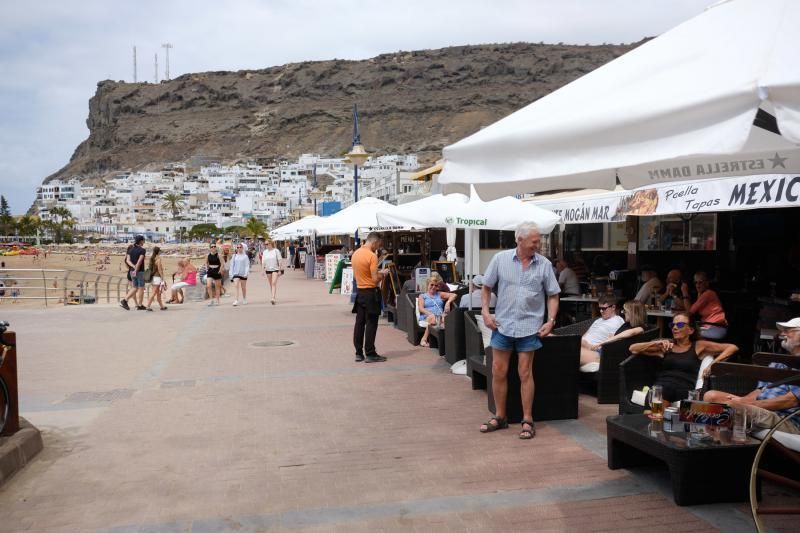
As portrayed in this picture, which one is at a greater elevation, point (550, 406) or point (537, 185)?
point (537, 185)

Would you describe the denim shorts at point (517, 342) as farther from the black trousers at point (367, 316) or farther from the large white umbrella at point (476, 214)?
the black trousers at point (367, 316)

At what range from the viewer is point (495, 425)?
5676 mm

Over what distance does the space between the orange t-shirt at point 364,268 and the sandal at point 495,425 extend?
3.53m

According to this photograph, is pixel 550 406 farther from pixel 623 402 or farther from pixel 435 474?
pixel 435 474

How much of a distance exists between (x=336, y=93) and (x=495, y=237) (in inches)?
7235

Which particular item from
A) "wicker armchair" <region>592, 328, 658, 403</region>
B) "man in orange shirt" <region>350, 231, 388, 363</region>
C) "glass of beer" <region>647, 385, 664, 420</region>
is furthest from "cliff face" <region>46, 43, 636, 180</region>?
"glass of beer" <region>647, 385, 664, 420</region>

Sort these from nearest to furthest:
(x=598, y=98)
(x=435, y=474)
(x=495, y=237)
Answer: (x=598, y=98)
(x=435, y=474)
(x=495, y=237)

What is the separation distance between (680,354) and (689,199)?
9.82 ft

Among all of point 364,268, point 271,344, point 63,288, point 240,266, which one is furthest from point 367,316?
point 63,288

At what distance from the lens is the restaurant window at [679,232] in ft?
40.5

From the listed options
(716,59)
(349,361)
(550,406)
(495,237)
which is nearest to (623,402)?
(550,406)

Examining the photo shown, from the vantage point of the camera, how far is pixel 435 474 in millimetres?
4742

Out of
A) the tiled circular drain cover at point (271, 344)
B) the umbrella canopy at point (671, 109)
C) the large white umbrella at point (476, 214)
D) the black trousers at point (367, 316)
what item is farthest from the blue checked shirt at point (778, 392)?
the tiled circular drain cover at point (271, 344)

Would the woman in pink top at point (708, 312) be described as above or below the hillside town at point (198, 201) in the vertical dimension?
below
